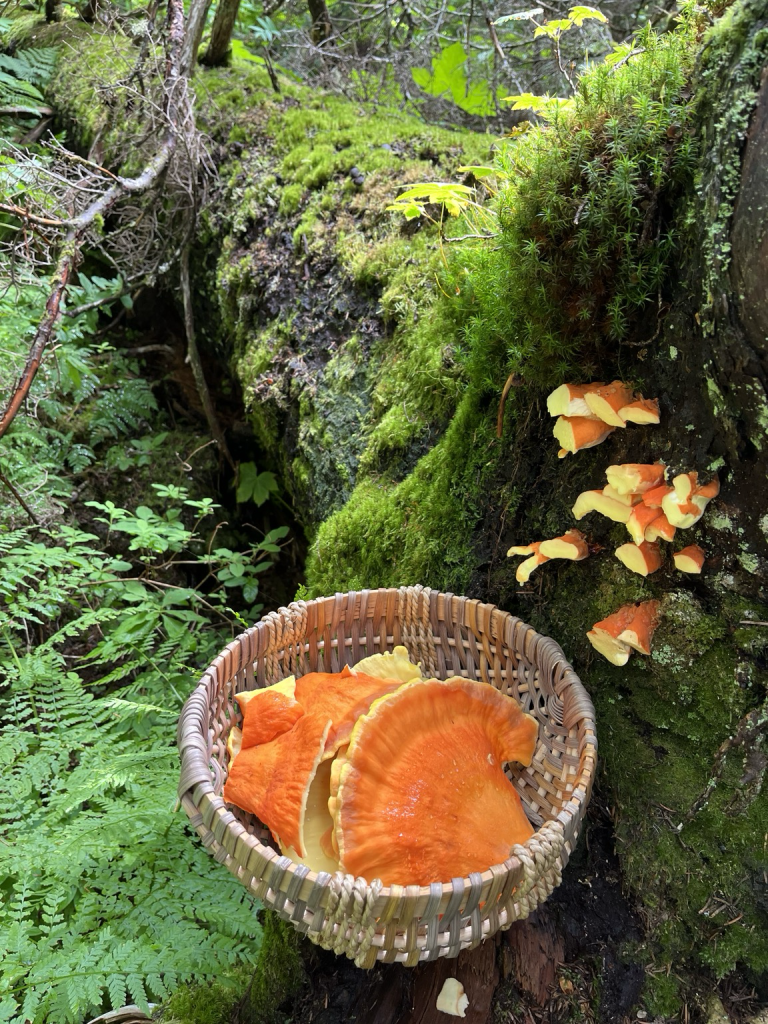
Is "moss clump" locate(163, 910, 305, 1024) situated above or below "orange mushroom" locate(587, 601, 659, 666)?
below

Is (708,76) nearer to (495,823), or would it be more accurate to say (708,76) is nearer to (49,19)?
(495,823)

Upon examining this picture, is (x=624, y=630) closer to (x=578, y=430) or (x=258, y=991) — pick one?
(x=578, y=430)

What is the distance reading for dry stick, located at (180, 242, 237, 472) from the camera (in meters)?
4.08

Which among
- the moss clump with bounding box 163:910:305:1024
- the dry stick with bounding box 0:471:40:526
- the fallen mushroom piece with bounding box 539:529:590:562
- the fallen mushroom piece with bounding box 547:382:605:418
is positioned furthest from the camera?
the dry stick with bounding box 0:471:40:526

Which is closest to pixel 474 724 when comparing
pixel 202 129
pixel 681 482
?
pixel 681 482

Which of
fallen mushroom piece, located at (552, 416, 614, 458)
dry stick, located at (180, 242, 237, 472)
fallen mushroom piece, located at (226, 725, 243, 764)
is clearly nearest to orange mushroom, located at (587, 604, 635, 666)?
fallen mushroom piece, located at (552, 416, 614, 458)

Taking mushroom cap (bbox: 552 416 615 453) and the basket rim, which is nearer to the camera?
the basket rim

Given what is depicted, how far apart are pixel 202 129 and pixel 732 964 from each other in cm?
500

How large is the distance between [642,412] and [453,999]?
1372 mm

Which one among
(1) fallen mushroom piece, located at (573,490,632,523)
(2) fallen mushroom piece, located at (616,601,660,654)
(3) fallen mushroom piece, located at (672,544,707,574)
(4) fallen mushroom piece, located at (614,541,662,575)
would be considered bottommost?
(2) fallen mushroom piece, located at (616,601,660,654)

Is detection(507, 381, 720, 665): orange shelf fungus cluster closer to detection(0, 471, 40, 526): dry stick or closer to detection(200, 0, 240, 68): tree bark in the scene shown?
detection(0, 471, 40, 526): dry stick

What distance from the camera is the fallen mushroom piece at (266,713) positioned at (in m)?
1.66

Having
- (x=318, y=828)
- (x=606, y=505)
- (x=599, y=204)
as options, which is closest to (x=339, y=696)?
(x=318, y=828)

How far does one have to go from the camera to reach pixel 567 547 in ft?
4.88
